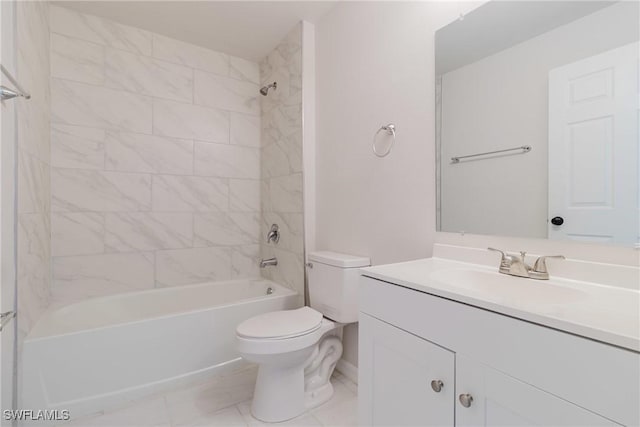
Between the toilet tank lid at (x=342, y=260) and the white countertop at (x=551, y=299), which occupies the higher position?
the white countertop at (x=551, y=299)

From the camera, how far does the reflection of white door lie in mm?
858

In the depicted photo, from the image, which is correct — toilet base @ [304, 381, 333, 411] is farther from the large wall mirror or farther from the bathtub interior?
the large wall mirror

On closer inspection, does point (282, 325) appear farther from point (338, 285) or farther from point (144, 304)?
point (144, 304)

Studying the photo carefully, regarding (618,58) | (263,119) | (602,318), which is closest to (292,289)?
(263,119)

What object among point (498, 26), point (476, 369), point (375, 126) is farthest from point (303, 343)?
point (498, 26)

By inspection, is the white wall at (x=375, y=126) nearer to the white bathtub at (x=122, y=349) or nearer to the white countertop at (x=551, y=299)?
the white countertop at (x=551, y=299)

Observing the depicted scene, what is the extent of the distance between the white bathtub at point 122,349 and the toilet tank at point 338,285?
0.49 meters

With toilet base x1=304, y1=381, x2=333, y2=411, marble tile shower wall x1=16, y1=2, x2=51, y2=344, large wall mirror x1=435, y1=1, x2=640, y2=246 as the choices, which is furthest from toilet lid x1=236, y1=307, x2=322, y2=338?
marble tile shower wall x1=16, y1=2, x2=51, y2=344

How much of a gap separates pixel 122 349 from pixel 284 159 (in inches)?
65.5

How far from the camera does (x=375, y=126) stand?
1.70 meters

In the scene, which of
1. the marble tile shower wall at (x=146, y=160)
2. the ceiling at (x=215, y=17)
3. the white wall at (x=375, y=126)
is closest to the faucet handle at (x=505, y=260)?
the white wall at (x=375, y=126)

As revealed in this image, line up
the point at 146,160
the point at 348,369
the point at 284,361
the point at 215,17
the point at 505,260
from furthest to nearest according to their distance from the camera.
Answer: the point at 146,160 < the point at 215,17 < the point at 348,369 < the point at 284,361 < the point at 505,260

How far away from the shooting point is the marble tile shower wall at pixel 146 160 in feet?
6.84

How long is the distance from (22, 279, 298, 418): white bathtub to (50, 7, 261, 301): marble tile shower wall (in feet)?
0.80
